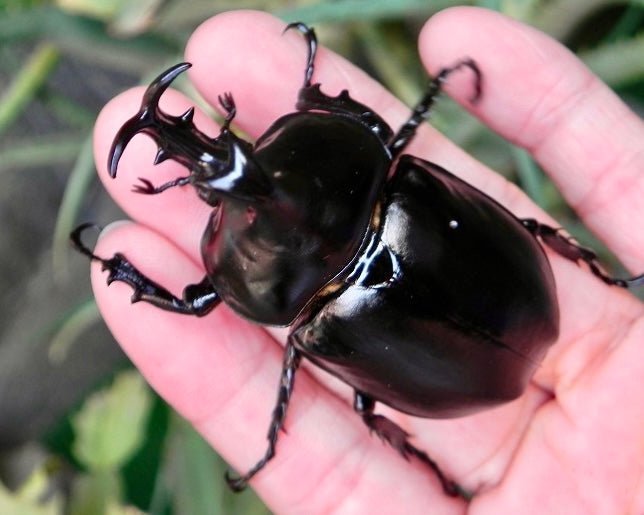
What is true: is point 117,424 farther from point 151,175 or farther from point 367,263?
point 367,263

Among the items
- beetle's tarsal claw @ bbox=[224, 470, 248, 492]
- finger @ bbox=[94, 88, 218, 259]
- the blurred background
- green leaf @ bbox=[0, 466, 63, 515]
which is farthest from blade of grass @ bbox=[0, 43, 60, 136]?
beetle's tarsal claw @ bbox=[224, 470, 248, 492]

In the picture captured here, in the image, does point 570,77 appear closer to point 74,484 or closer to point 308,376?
point 308,376

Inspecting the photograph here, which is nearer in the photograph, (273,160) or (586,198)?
(273,160)

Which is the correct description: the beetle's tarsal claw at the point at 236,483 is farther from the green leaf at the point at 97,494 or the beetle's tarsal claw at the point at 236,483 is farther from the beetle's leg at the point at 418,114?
the beetle's leg at the point at 418,114

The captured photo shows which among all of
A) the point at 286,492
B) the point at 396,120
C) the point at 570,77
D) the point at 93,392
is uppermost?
the point at 570,77

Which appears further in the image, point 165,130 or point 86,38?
point 86,38

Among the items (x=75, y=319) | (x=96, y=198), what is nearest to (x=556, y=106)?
(x=75, y=319)

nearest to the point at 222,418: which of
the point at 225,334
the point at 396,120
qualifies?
the point at 225,334

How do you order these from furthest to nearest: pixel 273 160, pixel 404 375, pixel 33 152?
pixel 33 152
pixel 404 375
pixel 273 160
